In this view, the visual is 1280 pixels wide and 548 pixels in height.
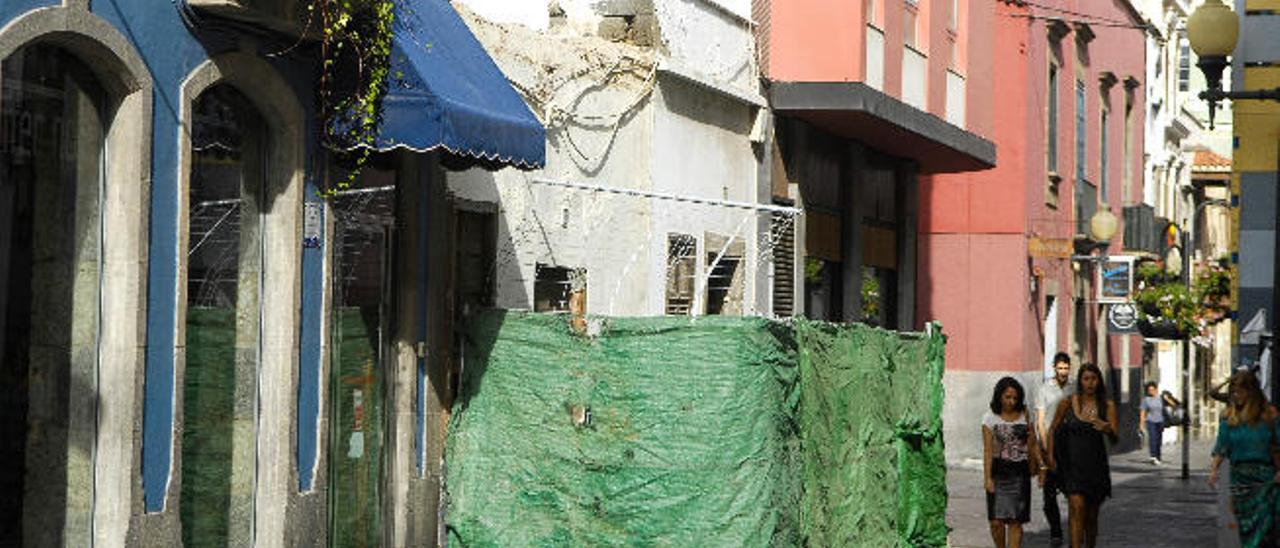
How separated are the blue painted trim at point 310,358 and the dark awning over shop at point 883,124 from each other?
37.1 feet

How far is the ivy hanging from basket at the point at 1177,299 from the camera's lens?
45.1 meters

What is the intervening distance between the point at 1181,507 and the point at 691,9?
10.5m

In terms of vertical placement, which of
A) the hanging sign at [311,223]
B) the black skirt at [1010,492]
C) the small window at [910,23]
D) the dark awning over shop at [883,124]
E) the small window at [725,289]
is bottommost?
the black skirt at [1010,492]

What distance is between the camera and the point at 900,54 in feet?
92.5

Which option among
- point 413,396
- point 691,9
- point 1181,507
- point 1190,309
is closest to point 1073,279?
point 1190,309

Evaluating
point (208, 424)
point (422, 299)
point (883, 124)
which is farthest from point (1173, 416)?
point (208, 424)

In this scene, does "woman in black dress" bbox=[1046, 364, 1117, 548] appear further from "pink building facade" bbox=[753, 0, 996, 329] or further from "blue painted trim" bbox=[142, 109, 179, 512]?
"blue painted trim" bbox=[142, 109, 179, 512]

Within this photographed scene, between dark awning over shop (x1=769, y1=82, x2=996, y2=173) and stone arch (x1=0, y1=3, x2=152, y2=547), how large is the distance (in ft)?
44.5

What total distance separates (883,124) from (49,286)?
55.0 feet

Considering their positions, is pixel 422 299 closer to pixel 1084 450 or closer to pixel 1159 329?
pixel 1084 450

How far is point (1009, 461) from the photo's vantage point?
19.1m

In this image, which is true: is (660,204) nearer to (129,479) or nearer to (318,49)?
(318,49)

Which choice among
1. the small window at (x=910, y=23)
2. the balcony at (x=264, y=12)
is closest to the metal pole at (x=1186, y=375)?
the small window at (x=910, y=23)

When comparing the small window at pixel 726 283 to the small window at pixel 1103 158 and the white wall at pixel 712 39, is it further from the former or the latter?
the small window at pixel 1103 158
